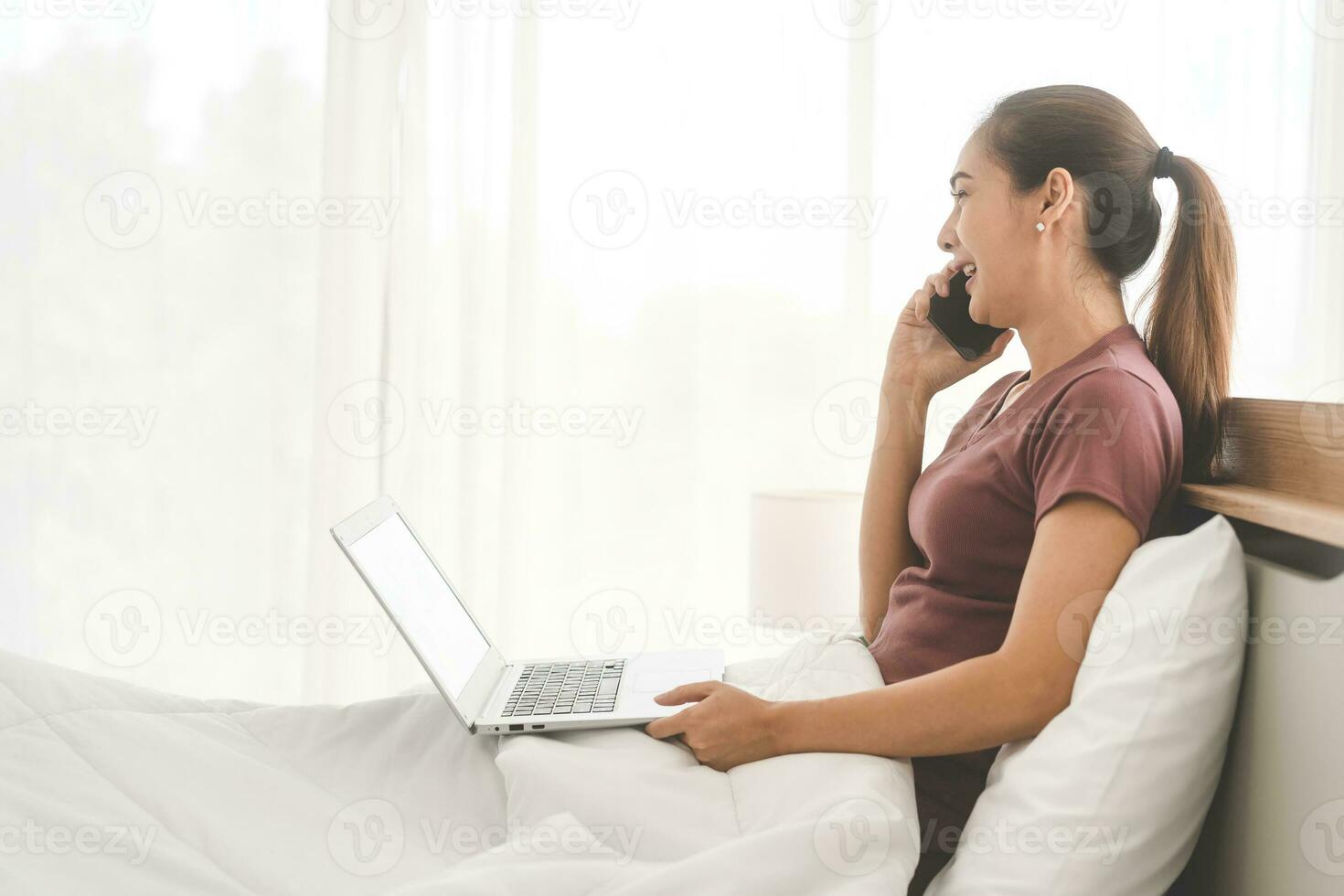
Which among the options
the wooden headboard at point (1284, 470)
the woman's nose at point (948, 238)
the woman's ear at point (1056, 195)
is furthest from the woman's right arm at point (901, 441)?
the wooden headboard at point (1284, 470)

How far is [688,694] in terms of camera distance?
3.62 ft

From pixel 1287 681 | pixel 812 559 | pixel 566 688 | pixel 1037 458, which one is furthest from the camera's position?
pixel 812 559

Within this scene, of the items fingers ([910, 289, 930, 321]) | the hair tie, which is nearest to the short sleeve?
the hair tie

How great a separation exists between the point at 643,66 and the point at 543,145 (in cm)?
32

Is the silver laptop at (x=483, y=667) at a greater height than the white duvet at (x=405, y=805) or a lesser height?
greater

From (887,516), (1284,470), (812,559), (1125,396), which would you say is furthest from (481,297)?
(1284,470)

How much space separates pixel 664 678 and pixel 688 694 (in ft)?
0.65

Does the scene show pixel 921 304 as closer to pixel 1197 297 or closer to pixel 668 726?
pixel 1197 297

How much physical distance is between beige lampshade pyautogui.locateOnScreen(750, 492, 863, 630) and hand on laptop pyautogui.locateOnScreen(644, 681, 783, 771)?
1.11m

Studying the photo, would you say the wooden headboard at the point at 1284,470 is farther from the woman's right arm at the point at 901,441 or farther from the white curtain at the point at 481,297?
the white curtain at the point at 481,297

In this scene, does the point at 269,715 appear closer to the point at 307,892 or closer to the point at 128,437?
the point at 307,892

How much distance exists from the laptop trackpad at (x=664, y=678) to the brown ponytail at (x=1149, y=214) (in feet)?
2.08

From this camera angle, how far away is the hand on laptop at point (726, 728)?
40.6 inches

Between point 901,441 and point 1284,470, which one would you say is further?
point 901,441
